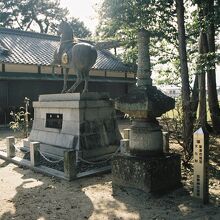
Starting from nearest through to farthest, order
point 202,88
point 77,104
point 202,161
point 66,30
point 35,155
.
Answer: point 202,161 → point 35,155 → point 77,104 → point 66,30 → point 202,88

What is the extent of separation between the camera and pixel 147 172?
5.93 meters

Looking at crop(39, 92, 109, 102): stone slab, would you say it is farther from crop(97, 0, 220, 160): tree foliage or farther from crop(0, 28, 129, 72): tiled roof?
crop(0, 28, 129, 72): tiled roof

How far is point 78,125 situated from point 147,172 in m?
3.40

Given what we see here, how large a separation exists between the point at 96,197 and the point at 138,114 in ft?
6.16

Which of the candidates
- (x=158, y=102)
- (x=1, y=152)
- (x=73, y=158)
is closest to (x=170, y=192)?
(x=158, y=102)

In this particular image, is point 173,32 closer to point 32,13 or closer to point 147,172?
point 147,172

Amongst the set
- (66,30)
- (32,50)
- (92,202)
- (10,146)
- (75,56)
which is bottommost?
(92,202)

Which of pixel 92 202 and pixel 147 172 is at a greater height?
pixel 147 172

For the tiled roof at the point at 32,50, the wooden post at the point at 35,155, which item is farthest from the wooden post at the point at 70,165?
the tiled roof at the point at 32,50

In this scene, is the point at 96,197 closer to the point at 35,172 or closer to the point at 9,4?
the point at 35,172

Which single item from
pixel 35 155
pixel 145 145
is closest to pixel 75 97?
pixel 35 155

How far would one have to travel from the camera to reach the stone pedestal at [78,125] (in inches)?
347

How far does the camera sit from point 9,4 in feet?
113

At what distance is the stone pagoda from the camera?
19.8 feet
